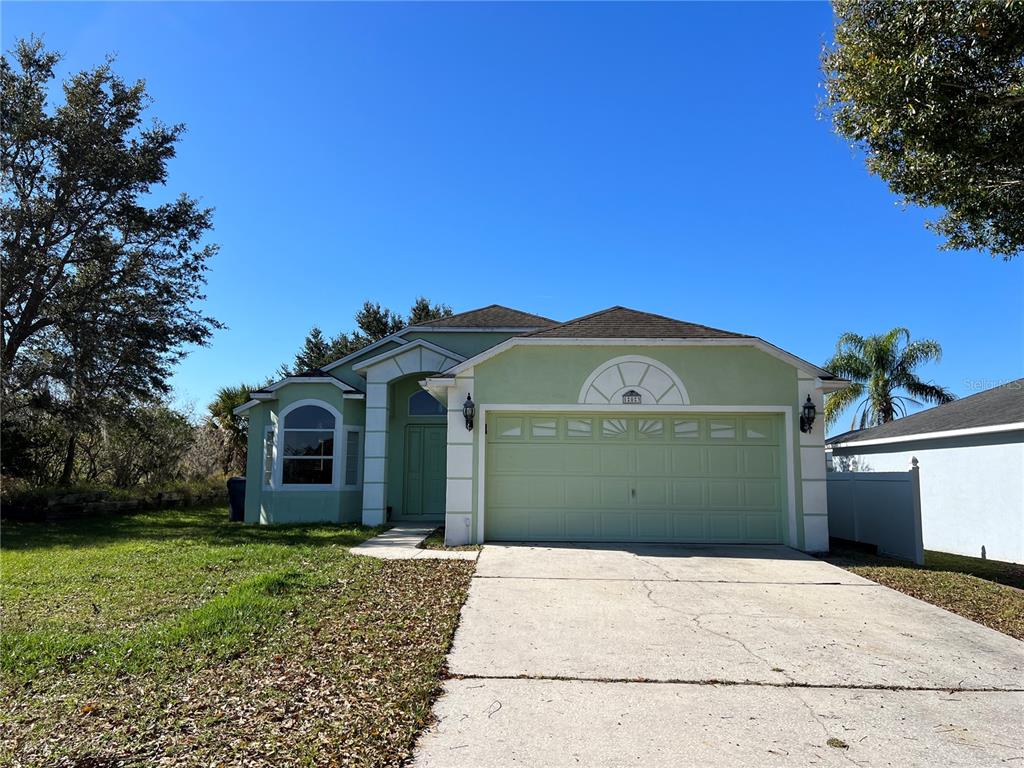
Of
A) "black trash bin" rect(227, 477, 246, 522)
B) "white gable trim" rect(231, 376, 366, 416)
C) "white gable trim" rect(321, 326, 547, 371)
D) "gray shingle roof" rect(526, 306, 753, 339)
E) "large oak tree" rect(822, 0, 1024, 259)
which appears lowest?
"black trash bin" rect(227, 477, 246, 522)

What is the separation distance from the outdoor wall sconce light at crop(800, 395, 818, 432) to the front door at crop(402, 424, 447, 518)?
7.74 m

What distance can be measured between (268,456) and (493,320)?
632 centimetres

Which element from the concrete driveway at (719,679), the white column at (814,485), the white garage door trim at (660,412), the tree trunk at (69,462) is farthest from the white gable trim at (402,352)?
the tree trunk at (69,462)

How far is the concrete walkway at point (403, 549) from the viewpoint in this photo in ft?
30.8

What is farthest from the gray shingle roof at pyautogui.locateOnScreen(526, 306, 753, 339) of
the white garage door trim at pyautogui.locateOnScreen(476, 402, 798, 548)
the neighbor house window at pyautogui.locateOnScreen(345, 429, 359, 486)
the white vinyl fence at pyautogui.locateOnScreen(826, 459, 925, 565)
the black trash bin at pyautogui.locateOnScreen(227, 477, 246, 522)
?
the black trash bin at pyautogui.locateOnScreen(227, 477, 246, 522)

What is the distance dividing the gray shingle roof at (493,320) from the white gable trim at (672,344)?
17.4ft

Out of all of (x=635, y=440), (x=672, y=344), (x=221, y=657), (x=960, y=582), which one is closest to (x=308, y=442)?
(x=635, y=440)

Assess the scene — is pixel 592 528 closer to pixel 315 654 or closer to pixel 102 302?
pixel 315 654

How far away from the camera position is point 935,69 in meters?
6.41

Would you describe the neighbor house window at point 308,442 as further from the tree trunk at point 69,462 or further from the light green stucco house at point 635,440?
the tree trunk at point 69,462

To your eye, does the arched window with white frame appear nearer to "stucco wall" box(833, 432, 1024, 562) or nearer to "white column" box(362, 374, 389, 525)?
"white column" box(362, 374, 389, 525)

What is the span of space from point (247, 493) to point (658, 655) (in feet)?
39.7

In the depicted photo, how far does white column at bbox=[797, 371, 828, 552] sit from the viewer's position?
10.3 metres

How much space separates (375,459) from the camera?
537 inches
